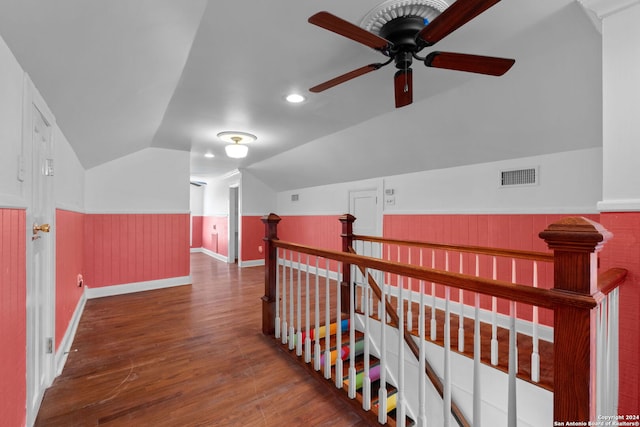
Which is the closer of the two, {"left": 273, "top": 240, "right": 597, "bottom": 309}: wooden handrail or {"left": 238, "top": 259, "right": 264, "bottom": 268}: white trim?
{"left": 273, "top": 240, "right": 597, "bottom": 309}: wooden handrail

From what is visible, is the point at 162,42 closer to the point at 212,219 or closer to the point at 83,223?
the point at 83,223

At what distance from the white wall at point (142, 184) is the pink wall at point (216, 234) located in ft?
7.73

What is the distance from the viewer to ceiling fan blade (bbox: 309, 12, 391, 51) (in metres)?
1.23

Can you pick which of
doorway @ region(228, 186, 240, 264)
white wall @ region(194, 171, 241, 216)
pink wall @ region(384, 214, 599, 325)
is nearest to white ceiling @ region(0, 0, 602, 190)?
pink wall @ region(384, 214, 599, 325)

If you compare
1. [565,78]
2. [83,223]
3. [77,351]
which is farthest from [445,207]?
[83,223]

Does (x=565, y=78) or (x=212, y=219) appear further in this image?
(x=212, y=219)

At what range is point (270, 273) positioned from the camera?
8.79 feet

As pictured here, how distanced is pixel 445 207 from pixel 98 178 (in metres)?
4.67

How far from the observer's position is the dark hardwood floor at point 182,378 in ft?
5.53

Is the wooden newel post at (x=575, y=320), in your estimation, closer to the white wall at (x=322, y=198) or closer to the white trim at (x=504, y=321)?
the white trim at (x=504, y=321)

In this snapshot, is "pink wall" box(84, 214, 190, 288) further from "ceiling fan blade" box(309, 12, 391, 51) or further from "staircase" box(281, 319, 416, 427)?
"ceiling fan blade" box(309, 12, 391, 51)

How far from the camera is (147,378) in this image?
205cm

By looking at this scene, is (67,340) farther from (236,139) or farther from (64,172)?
(236,139)

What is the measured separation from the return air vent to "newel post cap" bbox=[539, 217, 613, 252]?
2407 millimetres
